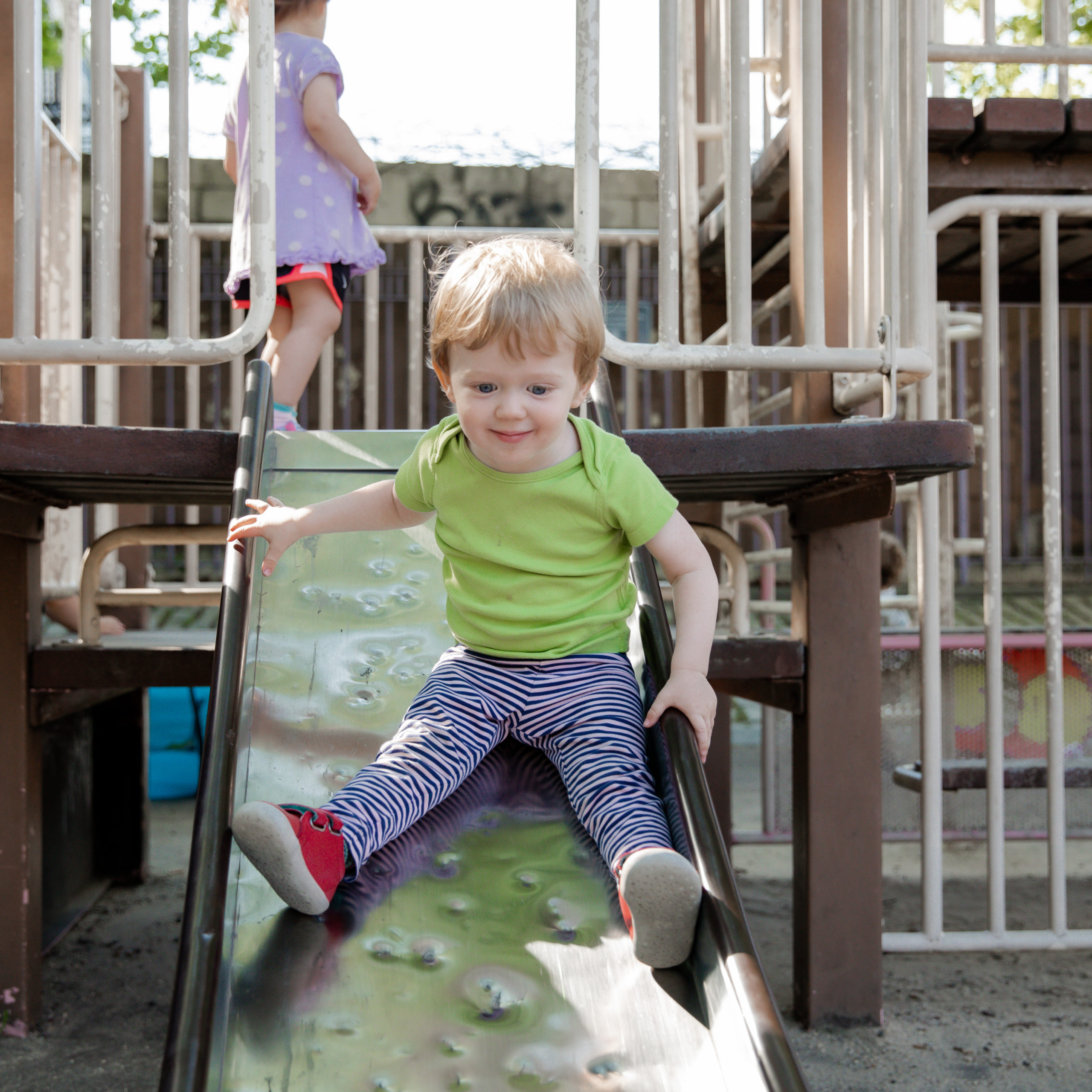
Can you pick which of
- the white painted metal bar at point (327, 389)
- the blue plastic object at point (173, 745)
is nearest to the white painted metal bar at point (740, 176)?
the white painted metal bar at point (327, 389)

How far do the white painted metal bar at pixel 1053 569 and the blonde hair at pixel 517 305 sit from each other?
168 cm

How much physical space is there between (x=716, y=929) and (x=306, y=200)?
236 centimetres

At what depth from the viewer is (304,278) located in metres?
2.98

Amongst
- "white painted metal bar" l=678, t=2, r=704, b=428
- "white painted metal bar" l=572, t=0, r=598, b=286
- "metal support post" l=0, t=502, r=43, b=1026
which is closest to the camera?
"white painted metal bar" l=572, t=0, r=598, b=286

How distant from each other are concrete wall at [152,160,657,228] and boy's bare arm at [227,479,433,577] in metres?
4.80

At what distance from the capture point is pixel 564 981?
142cm

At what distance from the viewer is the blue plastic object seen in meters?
5.63

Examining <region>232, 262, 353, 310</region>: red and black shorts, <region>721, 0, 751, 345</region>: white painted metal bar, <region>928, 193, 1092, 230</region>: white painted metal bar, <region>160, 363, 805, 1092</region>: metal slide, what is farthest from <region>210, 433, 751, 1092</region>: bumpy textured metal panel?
<region>928, 193, 1092, 230</region>: white painted metal bar

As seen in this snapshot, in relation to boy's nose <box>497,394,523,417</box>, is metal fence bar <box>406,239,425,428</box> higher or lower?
higher

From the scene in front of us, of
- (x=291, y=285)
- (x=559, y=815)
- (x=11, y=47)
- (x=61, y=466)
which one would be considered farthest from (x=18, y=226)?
(x=559, y=815)

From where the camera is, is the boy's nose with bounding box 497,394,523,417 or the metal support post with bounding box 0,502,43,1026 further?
the metal support post with bounding box 0,502,43,1026

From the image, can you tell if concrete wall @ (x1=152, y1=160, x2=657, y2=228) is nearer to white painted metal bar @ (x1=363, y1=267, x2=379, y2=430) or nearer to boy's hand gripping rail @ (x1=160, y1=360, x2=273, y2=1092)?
white painted metal bar @ (x1=363, y1=267, x2=379, y2=430)

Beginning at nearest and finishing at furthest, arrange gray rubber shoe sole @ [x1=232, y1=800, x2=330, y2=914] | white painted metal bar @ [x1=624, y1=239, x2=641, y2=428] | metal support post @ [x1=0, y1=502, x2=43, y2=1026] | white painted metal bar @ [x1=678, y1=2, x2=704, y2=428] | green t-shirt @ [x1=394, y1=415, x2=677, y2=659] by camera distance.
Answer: gray rubber shoe sole @ [x1=232, y1=800, x2=330, y2=914], green t-shirt @ [x1=394, y1=415, x2=677, y2=659], metal support post @ [x1=0, y1=502, x2=43, y2=1026], white painted metal bar @ [x1=678, y1=2, x2=704, y2=428], white painted metal bar @ [x1=624, y1=239, x2=641, y2=428]

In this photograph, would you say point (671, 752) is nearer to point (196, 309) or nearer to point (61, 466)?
point (61, 466)
